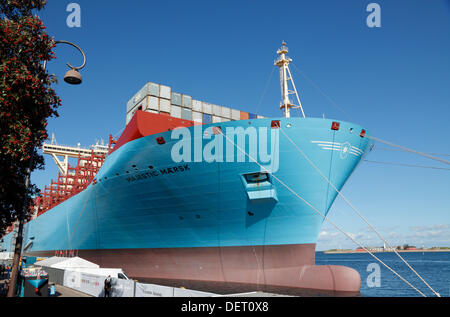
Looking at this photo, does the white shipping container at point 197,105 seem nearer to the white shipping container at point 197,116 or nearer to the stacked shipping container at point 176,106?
the stacked shipping container at point 176,106

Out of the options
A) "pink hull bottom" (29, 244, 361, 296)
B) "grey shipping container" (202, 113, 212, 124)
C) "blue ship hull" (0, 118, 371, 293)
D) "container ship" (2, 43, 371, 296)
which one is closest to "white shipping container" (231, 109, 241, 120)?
"grey shipping container" (202, 113, 212, 124)

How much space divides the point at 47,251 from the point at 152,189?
1032 inches

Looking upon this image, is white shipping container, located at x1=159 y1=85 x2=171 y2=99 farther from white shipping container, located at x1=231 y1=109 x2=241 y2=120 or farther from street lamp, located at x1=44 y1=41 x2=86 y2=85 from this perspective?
street lamp, located at x1=44 y1=41 x2=86 y2=85

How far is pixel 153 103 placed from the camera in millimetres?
22391

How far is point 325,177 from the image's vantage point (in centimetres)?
1617

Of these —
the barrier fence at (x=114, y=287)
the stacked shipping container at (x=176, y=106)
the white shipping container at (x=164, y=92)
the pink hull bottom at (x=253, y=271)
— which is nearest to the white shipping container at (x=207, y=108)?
the stacked shipping container at (x=176, y=106)

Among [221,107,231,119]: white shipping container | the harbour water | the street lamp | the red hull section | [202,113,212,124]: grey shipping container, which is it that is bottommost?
the harbour water

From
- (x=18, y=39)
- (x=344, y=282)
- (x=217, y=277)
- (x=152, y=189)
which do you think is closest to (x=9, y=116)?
(x=18, y=39)

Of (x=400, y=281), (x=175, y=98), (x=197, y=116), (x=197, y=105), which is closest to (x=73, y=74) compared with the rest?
(x=175, y=98)

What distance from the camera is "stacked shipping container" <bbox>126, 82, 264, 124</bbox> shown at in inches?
890

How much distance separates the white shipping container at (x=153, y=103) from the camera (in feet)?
72.8

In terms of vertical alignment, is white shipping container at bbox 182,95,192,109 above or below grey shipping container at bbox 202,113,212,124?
above

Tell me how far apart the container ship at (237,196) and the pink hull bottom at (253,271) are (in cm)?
5

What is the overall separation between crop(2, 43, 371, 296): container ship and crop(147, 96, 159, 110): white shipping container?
3594mm
